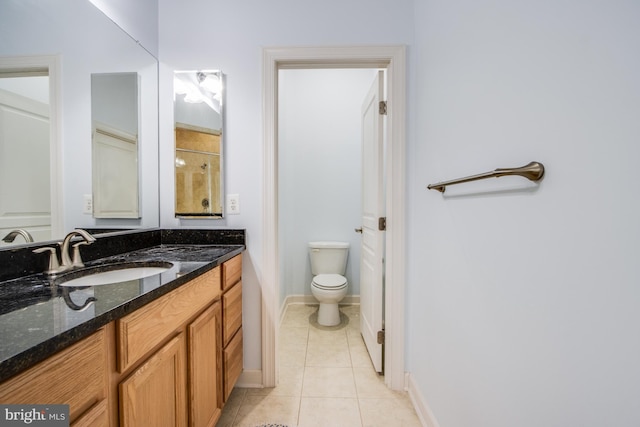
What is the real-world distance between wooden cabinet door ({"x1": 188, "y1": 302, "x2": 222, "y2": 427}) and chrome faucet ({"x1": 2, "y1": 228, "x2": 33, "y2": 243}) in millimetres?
638

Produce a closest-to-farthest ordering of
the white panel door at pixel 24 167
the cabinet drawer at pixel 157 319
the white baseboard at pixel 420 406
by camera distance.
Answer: the cabinet drawer at pixel 157 319 → the white panel door at pixel 24 167 → the white baseboard at pixel 420 406

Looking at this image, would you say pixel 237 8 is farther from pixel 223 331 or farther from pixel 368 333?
pixel 368 333

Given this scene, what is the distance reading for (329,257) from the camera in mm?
2822

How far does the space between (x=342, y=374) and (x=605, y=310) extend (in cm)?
159

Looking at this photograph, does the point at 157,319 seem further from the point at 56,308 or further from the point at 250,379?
the point at 250,379

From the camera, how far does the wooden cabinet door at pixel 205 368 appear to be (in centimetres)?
100

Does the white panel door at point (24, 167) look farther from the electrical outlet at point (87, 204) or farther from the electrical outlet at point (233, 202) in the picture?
the electrical outlet at point (233, 202)

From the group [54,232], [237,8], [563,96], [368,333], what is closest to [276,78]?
[237,8]

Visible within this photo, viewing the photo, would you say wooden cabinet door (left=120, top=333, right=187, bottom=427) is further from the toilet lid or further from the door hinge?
the door hinge

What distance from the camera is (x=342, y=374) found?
176 centimetres

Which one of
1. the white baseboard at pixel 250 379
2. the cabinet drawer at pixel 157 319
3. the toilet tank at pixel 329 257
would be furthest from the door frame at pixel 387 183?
the toilet tank at pixel 329 257

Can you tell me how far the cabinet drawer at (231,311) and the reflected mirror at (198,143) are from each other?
47 centimetres

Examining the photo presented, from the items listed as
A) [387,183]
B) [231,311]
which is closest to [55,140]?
[231,311]

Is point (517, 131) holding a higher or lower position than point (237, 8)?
lower
